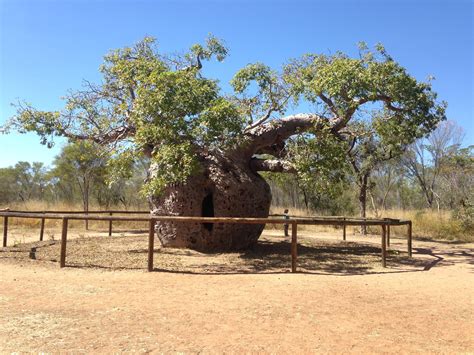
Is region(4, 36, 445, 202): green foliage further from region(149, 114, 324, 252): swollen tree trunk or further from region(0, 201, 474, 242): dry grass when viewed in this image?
region(0, 201, 474, 242): dry grass

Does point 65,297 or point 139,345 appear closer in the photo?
point 139,345

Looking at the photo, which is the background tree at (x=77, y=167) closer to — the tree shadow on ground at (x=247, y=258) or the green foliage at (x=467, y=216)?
the tree shadow on ground at (x=247, y=258)

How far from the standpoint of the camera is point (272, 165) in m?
11.3

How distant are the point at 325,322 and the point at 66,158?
83.1 feet

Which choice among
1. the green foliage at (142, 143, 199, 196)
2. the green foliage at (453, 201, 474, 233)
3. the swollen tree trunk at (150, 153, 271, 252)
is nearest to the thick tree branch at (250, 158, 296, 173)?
the swollen tree trunk at (150, 153, 271, 252)

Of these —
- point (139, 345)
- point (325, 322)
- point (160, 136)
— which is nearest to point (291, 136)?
point (160, 136)

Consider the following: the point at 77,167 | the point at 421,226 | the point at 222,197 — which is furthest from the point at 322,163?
the point at 77,167

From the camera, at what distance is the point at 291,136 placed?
1135 cm

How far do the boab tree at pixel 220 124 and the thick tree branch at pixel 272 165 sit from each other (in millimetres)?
28

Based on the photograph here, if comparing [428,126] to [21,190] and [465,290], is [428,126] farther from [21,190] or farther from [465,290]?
[21,190]

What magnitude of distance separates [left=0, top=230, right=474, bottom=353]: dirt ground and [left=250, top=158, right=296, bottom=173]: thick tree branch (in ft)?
8.03

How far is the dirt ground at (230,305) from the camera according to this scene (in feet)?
13.4

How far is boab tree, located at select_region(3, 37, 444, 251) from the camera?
872 centimetres

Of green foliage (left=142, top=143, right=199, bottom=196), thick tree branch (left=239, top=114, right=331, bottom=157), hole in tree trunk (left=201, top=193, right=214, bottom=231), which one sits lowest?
hole in tree trunk (left=201, top=193, right=214, bottom=231)
